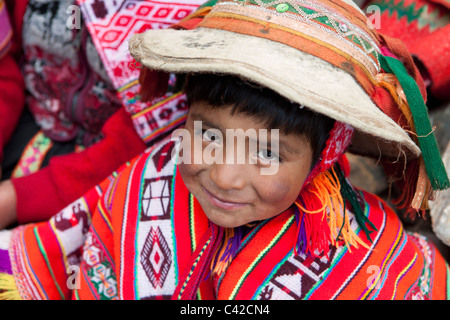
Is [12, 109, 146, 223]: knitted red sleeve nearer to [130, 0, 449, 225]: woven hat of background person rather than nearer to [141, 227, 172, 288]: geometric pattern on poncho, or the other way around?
[141, 227, 172, 288]: geometric pattern on poncho

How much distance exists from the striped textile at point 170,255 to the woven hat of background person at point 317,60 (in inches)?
8.4

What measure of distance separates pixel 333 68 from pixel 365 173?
90 centimetres

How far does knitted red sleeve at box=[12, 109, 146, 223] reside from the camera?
1.41 m

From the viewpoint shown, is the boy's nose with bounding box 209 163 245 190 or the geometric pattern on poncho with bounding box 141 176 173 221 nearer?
the boy's nose with bounding box 209 163 245 190

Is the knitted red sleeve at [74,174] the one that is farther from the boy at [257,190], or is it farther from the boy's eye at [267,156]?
the boy's eye at [267,156]

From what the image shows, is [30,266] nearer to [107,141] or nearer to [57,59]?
[107,141]

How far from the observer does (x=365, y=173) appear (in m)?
1.60

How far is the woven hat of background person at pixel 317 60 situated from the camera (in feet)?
2.39

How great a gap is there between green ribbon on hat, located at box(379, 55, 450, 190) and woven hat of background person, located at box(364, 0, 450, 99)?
1.82ft

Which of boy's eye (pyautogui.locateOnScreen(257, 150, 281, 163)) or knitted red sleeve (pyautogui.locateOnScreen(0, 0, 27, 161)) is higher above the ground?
boy's eye (pyautogui.locateOnScreen(257, 150, 281, 163))

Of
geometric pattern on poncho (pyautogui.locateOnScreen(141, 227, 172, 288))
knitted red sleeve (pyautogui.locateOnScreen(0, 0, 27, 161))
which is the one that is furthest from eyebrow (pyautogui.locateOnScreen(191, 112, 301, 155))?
knitted red sleeve (pyautogui.locateOnScreen(0, 0, 27, 161))

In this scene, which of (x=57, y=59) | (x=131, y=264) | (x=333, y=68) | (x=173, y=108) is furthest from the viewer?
(x=57, y=59)
